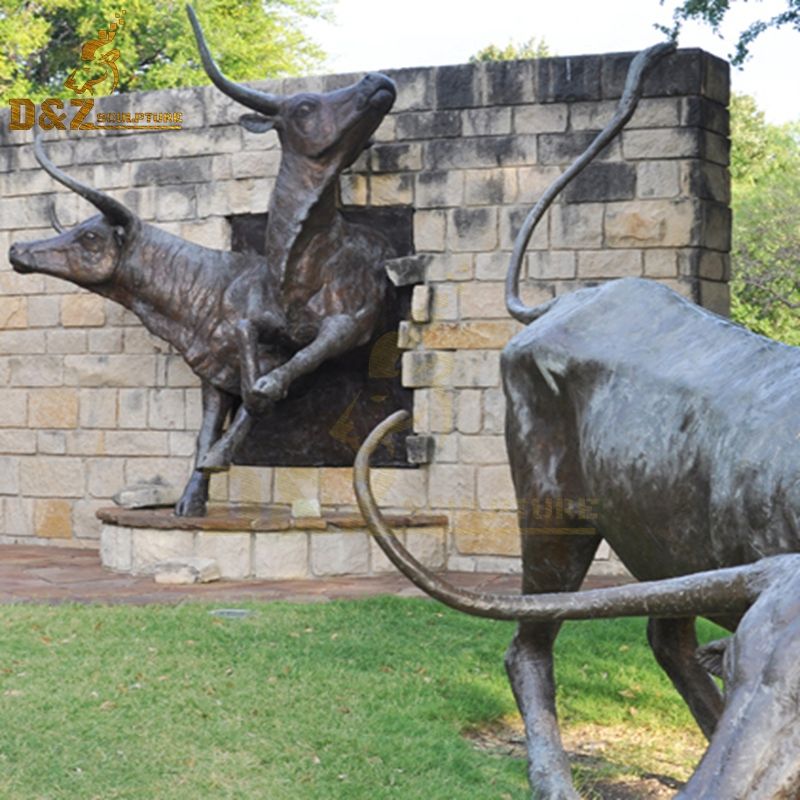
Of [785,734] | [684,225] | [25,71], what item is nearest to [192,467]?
[684,225]

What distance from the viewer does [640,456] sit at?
128 inches

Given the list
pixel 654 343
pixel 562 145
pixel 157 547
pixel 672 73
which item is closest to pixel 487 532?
pixel 157 547

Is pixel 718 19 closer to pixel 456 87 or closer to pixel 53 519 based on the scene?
pixel 456 87

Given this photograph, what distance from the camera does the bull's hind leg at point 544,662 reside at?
387cm

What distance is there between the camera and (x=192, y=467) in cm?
961

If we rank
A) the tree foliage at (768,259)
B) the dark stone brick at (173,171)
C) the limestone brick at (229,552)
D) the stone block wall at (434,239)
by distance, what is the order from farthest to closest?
the tree foliage at (768,259), the dark stone brick at (173,171), the stone block wall at (434,239), the limestone brick at (229,552)

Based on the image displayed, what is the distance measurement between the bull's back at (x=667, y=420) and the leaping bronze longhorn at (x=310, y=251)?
4.55 m

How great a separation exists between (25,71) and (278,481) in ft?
56.7

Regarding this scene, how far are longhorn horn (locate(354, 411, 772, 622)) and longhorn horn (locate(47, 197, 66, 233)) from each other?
7.89 meters

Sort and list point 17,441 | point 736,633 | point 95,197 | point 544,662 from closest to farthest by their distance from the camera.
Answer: point 736,633, point 544,662, point 95,197, point 17,441

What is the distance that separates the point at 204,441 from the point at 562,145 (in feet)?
9.99

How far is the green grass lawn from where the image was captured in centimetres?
421

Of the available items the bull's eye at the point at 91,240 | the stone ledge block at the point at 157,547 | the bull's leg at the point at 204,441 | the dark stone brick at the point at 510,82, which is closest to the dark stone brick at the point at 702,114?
the dark stone brick at the point at 510,82

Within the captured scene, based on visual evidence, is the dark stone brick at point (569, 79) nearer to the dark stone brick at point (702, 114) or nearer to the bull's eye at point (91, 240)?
the dark stone brick at point (702, 114)
